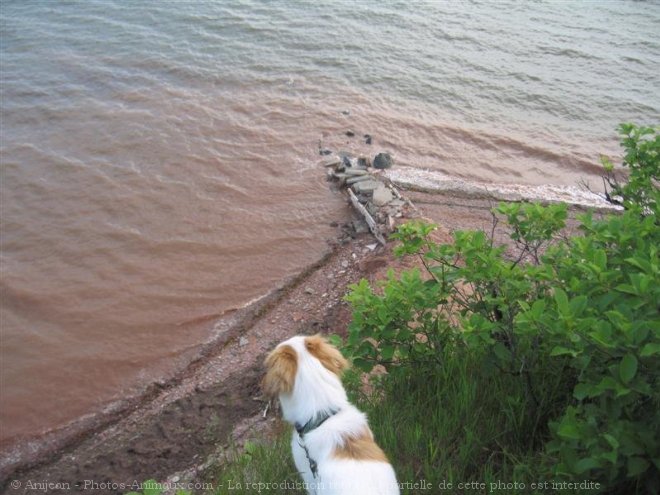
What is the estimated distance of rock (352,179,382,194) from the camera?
8.39 m

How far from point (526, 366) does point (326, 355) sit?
4.58ft

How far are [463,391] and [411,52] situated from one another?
11854 mm

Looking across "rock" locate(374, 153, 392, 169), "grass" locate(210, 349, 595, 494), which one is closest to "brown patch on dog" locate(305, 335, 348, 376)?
"grass" locate(210, 349, 595, 494)

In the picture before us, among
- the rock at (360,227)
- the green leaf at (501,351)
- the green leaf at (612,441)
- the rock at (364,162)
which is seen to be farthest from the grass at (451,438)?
the rock at (364,162)

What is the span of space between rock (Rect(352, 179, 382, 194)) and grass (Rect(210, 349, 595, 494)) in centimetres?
457

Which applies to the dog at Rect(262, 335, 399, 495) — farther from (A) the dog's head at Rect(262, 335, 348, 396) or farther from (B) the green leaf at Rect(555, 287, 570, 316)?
(B) the green leaf at Rect(555, 287, 570, 316)

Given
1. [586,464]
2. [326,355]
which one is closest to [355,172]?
[326,355]

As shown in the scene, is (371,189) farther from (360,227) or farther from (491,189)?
(491,189)

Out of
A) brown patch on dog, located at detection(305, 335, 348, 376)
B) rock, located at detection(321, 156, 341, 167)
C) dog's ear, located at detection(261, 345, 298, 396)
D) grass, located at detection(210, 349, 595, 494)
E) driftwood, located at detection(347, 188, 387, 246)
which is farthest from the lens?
rock, located at detection(321, 156, 341, 167)

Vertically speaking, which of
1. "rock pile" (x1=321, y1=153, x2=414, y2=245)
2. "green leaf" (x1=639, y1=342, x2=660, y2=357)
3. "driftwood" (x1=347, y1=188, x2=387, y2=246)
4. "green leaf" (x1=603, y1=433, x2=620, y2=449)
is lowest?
"driftwood" (x1=347, y1=188, x2=387, y2=246)

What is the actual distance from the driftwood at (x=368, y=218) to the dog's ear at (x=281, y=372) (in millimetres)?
4378

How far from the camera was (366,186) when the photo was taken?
848 centimetres

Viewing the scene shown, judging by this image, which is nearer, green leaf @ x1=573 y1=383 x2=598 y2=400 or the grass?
green leaf @ x1=573 y1=383 x2=598 y2=400

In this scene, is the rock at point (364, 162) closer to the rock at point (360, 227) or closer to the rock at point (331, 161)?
the rock at point (331, 161)
